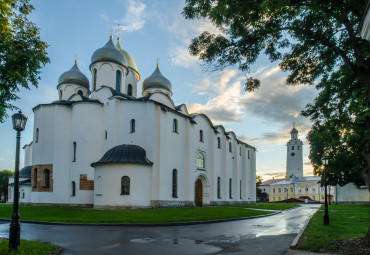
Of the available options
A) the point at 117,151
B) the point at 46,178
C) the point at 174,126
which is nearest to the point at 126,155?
the point at 117,151

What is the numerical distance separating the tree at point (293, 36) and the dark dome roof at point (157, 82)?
2883 cm

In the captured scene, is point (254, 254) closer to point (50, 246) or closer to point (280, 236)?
point (280, 236)

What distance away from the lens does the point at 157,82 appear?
3878 cm

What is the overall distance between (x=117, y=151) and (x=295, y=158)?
7626cm

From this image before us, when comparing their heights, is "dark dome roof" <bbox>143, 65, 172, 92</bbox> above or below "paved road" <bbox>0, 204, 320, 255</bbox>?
above

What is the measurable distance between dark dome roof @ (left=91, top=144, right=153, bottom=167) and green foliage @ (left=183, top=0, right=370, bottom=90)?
15332 millimetres

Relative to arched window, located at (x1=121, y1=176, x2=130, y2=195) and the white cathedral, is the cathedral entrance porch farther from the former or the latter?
arched window, located at (x1=121, y1=176, x2=130, y2=195)

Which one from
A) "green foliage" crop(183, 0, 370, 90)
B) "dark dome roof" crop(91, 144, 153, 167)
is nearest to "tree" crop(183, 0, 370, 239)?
"green foliage" crop(183, 0, 370, 90)

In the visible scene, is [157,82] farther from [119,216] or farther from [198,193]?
[119,216]

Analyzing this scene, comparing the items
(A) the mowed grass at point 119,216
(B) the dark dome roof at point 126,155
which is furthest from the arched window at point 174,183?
(A) the mowed grass at point 119,216

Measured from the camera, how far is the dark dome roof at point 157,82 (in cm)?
3873

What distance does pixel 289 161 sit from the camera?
90625 mm

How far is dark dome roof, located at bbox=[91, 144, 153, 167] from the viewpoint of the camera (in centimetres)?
2364

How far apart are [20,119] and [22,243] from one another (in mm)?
3548
